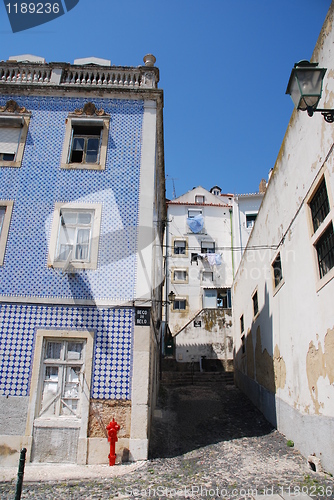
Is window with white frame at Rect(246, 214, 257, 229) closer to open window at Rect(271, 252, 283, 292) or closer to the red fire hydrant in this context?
open window at Rect(271, 252, 283, 292)

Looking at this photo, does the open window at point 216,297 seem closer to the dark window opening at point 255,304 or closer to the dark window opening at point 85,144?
the dark window opening at point 255,304

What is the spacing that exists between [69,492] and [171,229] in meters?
26.1

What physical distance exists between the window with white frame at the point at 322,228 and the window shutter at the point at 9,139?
23.0 ft

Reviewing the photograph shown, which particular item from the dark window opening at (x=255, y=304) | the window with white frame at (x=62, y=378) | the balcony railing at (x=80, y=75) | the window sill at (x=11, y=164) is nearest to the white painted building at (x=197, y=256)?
the dark window opening at (x=255, y=304)

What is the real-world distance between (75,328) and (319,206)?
528 cm

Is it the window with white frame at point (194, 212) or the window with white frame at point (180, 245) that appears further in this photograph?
the window with white frame at point (194, 212)

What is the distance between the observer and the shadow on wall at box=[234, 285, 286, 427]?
8.98m

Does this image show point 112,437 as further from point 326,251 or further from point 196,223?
point 196,223

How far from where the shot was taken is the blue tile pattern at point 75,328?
274 inches

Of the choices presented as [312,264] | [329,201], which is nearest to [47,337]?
[312,264]

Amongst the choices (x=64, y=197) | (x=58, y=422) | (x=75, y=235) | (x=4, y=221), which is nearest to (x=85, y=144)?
(x=64, y=197)

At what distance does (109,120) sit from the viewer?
29.3 feet

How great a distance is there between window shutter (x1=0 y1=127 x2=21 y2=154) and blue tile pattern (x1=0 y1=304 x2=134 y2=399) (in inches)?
153

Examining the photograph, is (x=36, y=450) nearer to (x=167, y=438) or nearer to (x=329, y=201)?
(x=167, y=438)
